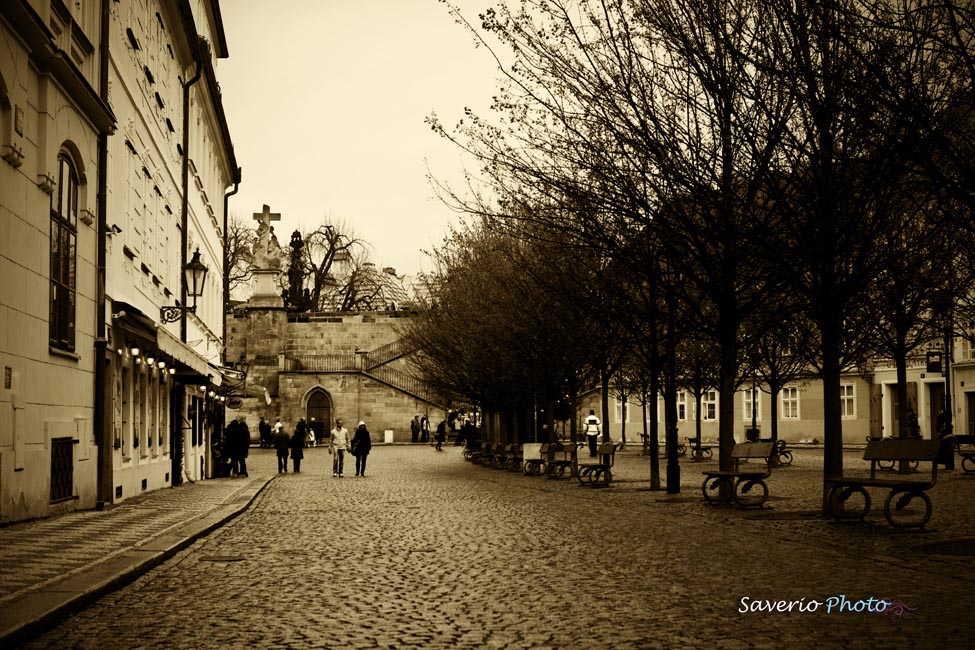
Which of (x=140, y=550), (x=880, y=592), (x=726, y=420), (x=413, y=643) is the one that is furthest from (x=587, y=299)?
(x=413, y=643)

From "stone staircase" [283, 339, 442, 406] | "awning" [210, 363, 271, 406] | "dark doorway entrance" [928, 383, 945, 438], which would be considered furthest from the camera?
"stone staircase" [283, 339, 442, 406]

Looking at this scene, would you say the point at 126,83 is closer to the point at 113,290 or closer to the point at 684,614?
the point at 113,290

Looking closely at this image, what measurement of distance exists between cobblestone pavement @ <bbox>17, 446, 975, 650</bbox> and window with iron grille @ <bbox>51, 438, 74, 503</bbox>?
7.32ft

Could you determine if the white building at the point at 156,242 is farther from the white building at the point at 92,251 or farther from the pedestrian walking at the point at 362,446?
the pedestrian walking at the point at 362,446

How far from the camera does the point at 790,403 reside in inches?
2421

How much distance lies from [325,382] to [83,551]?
60.6m

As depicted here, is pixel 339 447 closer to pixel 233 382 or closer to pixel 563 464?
pixel 233 382

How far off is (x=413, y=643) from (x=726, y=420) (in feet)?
45.6

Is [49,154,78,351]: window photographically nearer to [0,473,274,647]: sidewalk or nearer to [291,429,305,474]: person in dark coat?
Result: [0,473,274,647]: sidewalk

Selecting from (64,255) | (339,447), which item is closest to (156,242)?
(64,255)

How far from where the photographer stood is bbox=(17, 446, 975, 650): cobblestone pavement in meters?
8.09

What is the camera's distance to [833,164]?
1712 cm

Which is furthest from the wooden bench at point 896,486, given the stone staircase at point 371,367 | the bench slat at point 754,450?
the stone staircase at point 371,367

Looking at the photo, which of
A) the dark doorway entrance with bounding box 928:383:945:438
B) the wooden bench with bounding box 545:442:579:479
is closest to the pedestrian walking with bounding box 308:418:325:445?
the dark doorway entrance with bounding box 928:383:945:438
